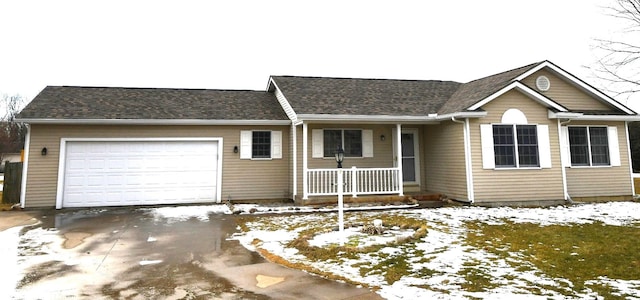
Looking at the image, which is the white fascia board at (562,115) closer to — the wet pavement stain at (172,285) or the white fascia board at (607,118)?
the white fascia board at (607,118)

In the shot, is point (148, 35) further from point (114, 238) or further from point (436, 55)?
point (436, 55)

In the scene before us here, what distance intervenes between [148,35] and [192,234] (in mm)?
19867

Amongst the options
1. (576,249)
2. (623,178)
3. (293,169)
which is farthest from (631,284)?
(623,178)

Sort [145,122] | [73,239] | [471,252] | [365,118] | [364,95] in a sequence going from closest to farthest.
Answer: [471,252]
[73,239]
[365,118]
[145,122]
[364,95]

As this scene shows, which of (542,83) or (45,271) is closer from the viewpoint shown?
(45,271)

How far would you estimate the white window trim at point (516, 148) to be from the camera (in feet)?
Result: 33.6

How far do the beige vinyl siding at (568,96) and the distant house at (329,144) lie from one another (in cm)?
4

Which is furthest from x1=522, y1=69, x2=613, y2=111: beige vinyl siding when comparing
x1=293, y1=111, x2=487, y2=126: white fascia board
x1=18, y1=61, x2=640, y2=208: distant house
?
x1=293, y1=111, x2=487, y2=126: white fascia board

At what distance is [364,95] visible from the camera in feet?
41.7

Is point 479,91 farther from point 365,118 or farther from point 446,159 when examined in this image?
point 365,118

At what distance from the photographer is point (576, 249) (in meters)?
5.45

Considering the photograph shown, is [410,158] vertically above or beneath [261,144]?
beneath

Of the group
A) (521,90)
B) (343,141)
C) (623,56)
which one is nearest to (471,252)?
(343,141)

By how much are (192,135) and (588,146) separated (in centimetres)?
1378
